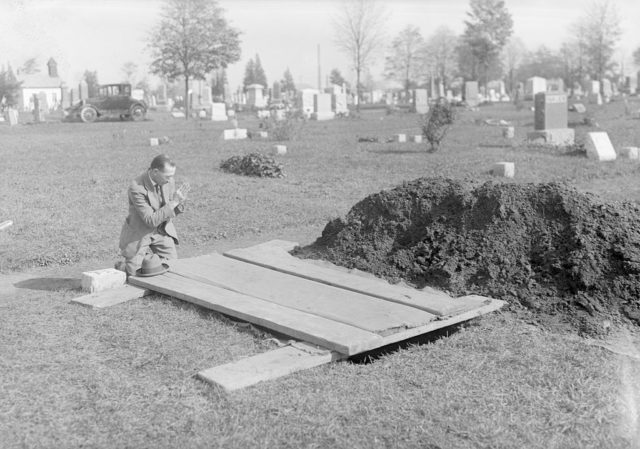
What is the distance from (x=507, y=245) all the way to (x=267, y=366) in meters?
2.53

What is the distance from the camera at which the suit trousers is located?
20.1 feet

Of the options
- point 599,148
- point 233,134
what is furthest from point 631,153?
point 233,134

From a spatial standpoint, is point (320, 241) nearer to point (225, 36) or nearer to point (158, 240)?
point (158, 240)

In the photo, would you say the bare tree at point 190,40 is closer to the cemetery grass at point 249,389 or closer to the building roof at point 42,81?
the building roof at point 42,81

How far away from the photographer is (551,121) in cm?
1872

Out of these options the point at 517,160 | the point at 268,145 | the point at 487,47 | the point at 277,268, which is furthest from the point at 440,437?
the point at 487,47

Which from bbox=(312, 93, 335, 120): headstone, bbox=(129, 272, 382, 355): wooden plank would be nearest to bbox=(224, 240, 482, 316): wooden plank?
bbox=(129, 272, 382, 355): wooden plank

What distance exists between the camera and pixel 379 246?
20.7 ft

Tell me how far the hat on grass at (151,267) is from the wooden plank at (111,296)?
0.16 m

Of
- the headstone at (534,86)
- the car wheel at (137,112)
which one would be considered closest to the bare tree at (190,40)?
the car wheel at (137,112)

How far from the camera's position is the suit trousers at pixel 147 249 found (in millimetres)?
6129

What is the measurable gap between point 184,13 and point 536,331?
41138 mm

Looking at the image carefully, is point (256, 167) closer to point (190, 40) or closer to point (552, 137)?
point (552, 137)

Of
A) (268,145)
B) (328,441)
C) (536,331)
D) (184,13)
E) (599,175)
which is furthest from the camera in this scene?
(184,13)
